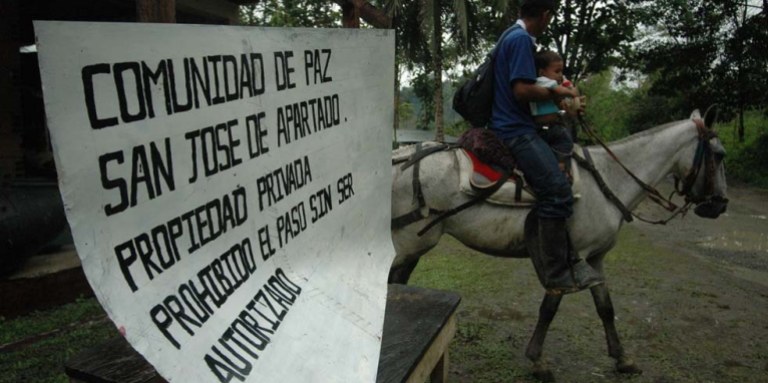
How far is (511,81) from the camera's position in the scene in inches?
130

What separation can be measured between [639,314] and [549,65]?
3.07m

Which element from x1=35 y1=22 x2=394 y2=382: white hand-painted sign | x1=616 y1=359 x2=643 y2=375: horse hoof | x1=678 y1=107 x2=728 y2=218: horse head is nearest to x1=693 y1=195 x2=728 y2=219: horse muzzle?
x1=678 y1=107 x2=728 y2=218: horse head

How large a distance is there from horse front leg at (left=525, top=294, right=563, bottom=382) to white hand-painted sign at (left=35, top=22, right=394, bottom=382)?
241 centimetres

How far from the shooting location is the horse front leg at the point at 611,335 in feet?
12.8

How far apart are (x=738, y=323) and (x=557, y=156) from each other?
3.04m

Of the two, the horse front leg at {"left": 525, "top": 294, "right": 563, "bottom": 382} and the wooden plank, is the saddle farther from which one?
the wooden plank

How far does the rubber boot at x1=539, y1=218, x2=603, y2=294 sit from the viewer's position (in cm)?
345

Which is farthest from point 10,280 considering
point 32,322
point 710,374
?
point 710,374

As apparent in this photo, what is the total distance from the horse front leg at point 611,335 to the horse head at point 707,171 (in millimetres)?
1118

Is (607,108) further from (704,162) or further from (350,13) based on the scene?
(350,13)

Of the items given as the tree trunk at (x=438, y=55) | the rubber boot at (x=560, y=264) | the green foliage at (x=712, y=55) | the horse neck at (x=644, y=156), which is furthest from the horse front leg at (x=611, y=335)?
the green foliage at (x=712, y=55)

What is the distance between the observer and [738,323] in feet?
16.2

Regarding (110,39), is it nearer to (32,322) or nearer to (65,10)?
(32,322)

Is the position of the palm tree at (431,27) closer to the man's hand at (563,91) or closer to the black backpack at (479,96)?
the black backpack at (479,96)
